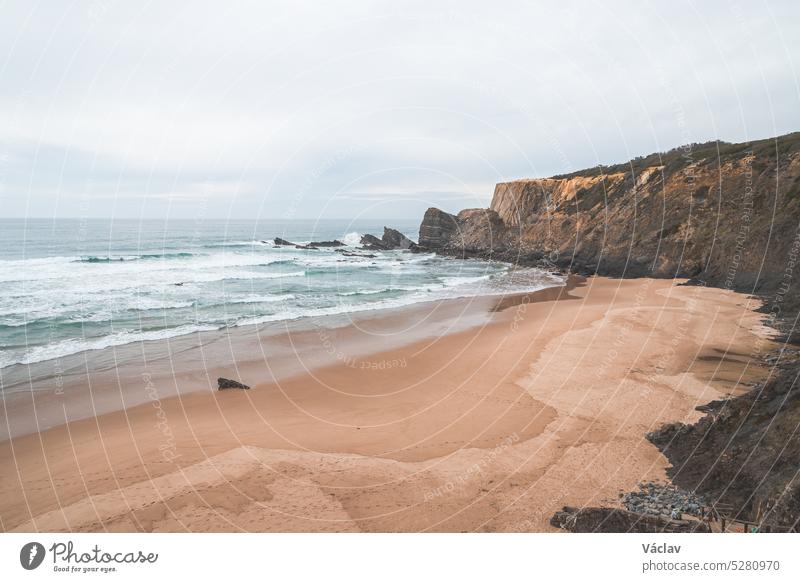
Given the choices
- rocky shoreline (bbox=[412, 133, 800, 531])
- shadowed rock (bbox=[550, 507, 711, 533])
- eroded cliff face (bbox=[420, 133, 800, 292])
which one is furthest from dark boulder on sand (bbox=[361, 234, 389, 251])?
shadowed rock (bbox=[550, 507, 711, 533])

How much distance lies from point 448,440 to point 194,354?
1103 cm

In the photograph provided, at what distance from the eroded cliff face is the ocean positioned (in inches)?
263

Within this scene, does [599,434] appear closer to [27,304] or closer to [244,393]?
[244,393]

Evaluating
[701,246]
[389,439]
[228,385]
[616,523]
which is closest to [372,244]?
[701,246]

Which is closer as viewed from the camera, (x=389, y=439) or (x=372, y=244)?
(x=389, y=439)

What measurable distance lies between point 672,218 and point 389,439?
35.2m

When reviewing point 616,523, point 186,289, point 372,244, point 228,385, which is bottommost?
point 228,385

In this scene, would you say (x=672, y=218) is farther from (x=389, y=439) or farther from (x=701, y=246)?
(x=389, y=439)

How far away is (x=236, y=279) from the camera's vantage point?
3397 centimetres

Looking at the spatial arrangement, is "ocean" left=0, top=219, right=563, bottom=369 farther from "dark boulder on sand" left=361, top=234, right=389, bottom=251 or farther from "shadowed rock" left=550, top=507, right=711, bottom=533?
"shadowed rock" left=550, top=507, right=711, bottom=533

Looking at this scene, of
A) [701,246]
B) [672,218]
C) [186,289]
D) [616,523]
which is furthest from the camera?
[672,218]

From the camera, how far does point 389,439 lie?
8.92 meters

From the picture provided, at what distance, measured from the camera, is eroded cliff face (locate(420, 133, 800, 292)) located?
2592 cm

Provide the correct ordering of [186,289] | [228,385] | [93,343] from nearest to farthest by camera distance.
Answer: [228,385]
[93,343]
[186,289]
